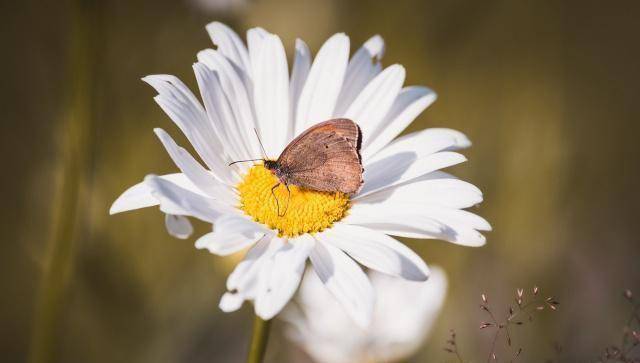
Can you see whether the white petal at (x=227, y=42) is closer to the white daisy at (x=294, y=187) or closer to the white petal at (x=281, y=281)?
the white daisy at (x=294, y=187)

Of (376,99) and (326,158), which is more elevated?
(376,99)

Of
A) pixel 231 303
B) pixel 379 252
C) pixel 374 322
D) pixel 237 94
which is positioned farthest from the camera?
pixel 374 322

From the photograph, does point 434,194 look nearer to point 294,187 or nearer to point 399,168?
point 399,168

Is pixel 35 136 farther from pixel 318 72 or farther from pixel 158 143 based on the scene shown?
pixel 318 72

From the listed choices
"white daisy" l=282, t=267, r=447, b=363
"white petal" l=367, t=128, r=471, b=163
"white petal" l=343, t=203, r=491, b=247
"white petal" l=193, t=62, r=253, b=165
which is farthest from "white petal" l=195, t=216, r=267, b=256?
"white daisy" l=282, t=267, r=447, b=363

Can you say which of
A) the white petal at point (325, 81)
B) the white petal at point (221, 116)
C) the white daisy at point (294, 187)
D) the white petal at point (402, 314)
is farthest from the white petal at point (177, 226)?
the white petal at point (402, 314)

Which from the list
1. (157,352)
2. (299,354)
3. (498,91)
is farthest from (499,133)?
(157,352)

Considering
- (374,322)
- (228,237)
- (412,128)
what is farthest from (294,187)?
(412,128)
